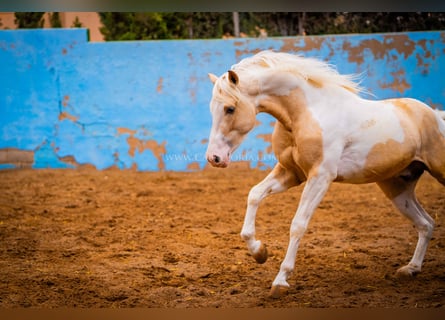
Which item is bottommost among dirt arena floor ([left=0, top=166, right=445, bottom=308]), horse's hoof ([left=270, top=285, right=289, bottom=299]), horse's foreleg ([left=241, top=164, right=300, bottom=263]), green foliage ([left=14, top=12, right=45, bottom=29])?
dirt arena floor ([left=0, top=166, right=445, bottom=308])

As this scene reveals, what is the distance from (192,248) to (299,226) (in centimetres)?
164

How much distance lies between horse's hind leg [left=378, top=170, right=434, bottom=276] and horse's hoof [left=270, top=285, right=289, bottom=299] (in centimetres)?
118

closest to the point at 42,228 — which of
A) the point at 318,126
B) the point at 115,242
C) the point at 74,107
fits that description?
the point at 115,242

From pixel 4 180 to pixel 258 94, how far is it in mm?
6169

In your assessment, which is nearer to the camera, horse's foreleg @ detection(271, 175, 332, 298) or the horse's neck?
horse's foreleg @ detection(271, 175, 332, 298)

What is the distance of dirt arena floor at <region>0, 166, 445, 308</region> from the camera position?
3.78m

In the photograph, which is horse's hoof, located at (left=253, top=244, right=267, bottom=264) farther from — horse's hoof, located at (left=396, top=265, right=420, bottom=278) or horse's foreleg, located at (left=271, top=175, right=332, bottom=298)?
horse's hoof, located at (left=396, top=265, right=420, bottom=278)

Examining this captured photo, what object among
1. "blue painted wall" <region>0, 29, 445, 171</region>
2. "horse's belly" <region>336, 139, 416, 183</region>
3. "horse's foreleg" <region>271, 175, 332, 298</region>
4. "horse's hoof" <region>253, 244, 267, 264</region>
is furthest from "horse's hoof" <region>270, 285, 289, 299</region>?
"blue painted wall" <region>0, 29, 445, 171</region>

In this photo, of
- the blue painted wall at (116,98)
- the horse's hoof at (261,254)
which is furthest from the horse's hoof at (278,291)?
the blue painted wall at (116,98)

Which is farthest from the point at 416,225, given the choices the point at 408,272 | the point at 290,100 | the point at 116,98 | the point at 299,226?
the point at 116,98

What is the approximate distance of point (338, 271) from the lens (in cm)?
436

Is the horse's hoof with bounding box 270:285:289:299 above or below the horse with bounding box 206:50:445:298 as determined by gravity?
below

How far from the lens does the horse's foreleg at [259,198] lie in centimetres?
376

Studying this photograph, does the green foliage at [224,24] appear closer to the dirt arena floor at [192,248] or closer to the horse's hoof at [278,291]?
the dirt arena floor at [192,248]
